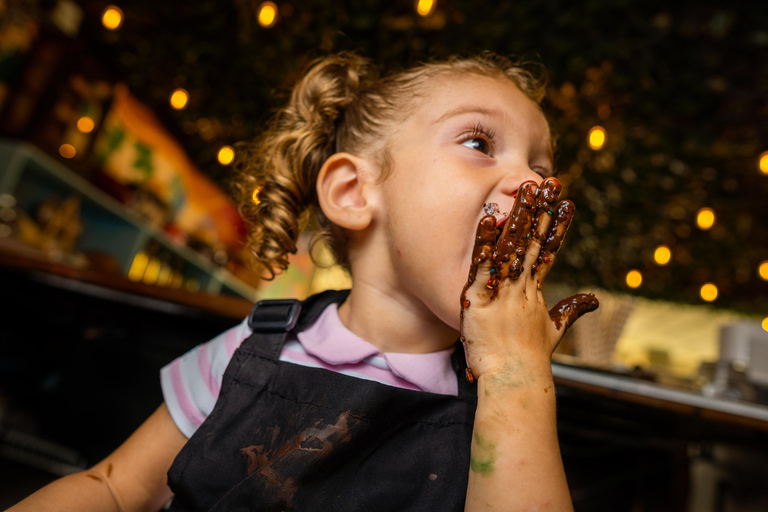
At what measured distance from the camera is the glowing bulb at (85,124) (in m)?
3.19

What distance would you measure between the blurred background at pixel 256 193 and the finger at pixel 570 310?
593 millimetres

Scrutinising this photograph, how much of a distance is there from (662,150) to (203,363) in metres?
3.48

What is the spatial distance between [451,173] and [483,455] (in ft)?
1.59

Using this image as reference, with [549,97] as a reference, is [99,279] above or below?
below

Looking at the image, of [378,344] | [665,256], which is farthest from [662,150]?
[378,344]

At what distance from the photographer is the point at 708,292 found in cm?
631

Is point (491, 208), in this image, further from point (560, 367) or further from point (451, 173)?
point (560, 367)

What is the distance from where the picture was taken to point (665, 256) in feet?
15.6

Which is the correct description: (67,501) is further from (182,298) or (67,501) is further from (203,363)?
(182,298)

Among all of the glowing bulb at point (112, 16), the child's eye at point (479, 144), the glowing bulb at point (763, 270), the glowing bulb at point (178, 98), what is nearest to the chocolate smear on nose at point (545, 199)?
the child's eye at point (479, 144)

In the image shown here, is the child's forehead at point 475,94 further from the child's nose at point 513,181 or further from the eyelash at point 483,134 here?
the child's nose at point 513,181

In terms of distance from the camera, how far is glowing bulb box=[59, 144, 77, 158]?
3.00 metres

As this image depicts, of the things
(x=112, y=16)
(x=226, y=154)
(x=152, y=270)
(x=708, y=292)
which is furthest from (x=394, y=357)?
(x=708, y=292)

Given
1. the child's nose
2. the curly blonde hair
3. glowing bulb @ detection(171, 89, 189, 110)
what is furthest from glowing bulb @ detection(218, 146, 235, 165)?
the child's nose
